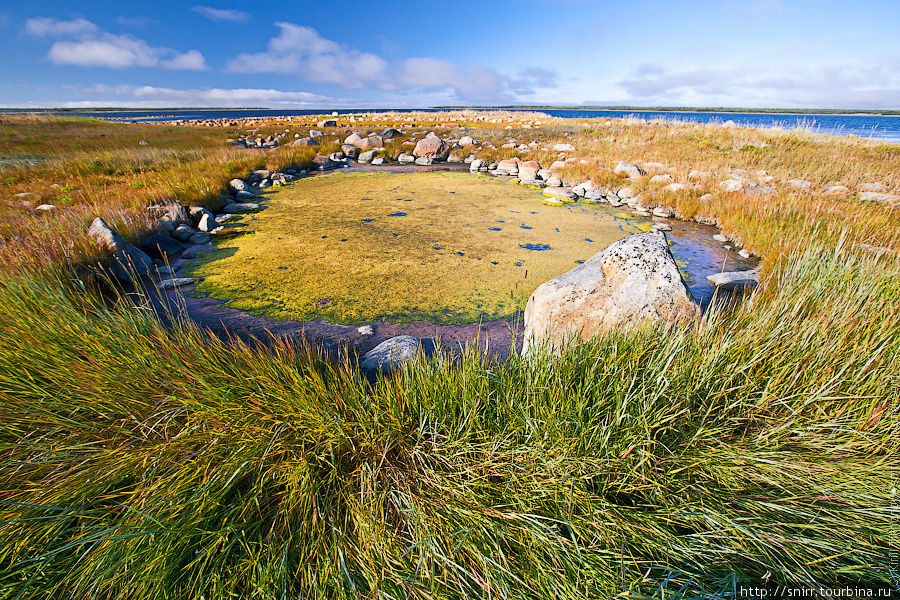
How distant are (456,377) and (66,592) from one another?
1.12m

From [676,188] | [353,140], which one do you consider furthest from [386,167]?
[676,188]

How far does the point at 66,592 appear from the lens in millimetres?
809

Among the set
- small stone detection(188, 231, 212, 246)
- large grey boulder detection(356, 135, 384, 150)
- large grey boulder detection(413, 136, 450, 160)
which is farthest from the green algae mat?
large grey boulder detection(356, 135, 384, 150)

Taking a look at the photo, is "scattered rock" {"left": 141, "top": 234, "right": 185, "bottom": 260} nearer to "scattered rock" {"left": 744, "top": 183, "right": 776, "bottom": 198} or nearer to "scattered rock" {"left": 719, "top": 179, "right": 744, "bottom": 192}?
"scattered rock" {"left": 744, "top": 183, "right": 776, "bottom": 198}

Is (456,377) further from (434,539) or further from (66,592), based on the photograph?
(66,592)

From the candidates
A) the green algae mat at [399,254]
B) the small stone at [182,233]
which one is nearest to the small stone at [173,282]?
the green algae mat at [399,254]

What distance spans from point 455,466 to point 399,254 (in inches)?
105

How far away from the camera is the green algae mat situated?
2701 millimetres

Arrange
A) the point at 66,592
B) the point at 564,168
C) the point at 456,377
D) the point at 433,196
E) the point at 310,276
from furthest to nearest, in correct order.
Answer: the point at 564,168 → the point at 433,196 → the point at 310,276 → the point at 456,377 → the point at 66,592

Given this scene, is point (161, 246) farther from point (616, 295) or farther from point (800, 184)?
point (800, 184)

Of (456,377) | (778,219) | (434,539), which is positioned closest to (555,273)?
(456,377)

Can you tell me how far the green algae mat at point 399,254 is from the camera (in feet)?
8.86

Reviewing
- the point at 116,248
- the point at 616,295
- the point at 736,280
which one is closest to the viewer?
the point at 616,295

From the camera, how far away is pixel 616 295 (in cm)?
190
